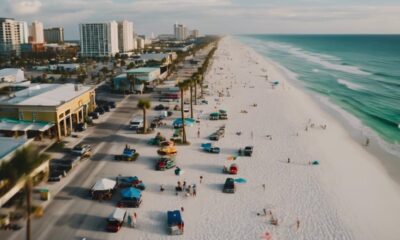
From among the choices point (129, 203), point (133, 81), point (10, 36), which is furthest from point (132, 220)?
point (10, 36)

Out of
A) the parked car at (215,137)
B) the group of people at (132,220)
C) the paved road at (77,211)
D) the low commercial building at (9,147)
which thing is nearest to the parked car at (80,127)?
the paved road at (77,211)

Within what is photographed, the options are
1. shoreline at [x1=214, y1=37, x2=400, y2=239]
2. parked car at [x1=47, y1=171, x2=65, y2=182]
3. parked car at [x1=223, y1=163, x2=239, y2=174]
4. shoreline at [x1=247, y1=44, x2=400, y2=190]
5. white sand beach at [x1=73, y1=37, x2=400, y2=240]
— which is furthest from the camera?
shoreline at [x1=247, y1=44, x2=400, y2=190]

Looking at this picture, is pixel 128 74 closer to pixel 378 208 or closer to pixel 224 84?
pixel 224 84

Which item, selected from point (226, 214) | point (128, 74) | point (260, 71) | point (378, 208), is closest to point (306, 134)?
point (378, 208)

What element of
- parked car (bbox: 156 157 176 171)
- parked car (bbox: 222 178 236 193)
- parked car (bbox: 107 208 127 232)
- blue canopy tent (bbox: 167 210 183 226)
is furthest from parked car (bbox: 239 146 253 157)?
parked car (bbox: 107 208 127 232)

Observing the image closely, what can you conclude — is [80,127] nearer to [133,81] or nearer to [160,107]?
[160,107]

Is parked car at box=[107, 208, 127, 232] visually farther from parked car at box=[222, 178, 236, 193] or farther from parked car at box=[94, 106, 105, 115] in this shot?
parked car at box=[94, 106, 105, 115]
